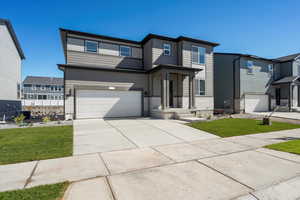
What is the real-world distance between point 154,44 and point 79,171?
11.5m

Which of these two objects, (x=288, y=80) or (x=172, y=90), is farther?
(x=288, y=80)

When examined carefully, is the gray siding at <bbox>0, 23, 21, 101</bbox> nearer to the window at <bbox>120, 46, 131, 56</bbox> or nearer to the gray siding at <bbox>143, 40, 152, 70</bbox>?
the window at <bbox>120, 46, 131, 56</bbox>

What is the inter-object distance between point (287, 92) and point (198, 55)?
1378 cm

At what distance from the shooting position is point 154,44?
12398 mm

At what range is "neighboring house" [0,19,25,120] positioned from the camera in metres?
10.9

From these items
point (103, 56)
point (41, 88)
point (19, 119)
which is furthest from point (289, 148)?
point (41, 88)

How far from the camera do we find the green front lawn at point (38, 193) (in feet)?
6.84

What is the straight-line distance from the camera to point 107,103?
11.5m

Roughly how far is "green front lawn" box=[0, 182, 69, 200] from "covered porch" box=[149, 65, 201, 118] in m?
9.06

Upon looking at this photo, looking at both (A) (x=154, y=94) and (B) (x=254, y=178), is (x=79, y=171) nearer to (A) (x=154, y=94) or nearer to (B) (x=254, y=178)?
(B) (x=254, y=178)

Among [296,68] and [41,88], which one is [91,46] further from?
[41,88]

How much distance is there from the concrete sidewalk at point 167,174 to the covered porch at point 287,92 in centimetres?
1842

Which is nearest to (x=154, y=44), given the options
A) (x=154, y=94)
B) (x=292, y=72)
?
(x=154, y=94)

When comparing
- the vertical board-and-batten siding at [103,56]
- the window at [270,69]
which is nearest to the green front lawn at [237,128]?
the vertical board-and-batten siding at [103,56]
